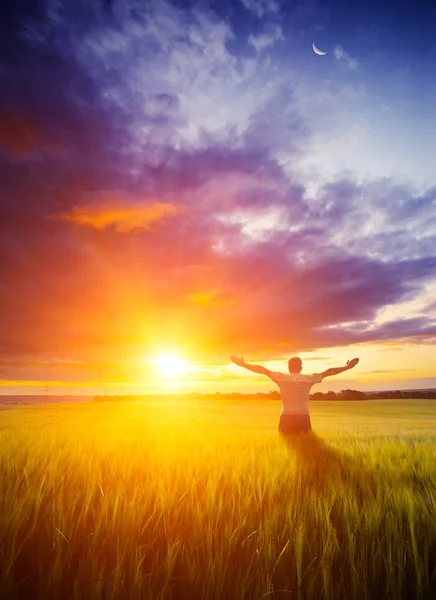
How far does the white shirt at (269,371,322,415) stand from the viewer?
10820 millimetres

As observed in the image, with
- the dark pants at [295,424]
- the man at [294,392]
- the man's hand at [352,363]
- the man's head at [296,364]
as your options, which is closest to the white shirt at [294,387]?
the man at [294,392]

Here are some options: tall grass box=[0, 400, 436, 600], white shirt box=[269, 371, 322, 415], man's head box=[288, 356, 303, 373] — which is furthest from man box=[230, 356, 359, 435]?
tall grass box=[0, 400, 436, 600]

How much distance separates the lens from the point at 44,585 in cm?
217

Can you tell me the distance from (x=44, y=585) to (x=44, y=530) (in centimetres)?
75

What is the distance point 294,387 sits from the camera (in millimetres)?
10844

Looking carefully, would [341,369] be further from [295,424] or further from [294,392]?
[295,424]

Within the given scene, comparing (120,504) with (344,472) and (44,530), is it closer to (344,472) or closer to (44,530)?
(44,530)

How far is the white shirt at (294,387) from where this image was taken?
1082cm

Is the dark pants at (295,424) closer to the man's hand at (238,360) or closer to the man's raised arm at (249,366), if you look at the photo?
the man's raised arm at (249,366)

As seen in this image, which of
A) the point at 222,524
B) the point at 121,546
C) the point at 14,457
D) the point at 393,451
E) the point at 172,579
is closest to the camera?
the point at 172,579

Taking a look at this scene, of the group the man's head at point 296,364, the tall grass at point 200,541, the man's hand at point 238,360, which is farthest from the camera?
the man's head at point 296,364

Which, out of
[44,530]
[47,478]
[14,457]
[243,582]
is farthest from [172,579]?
[14,457]

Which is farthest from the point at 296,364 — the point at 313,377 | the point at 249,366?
the point at 249,366

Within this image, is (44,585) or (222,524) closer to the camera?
(44,585)
